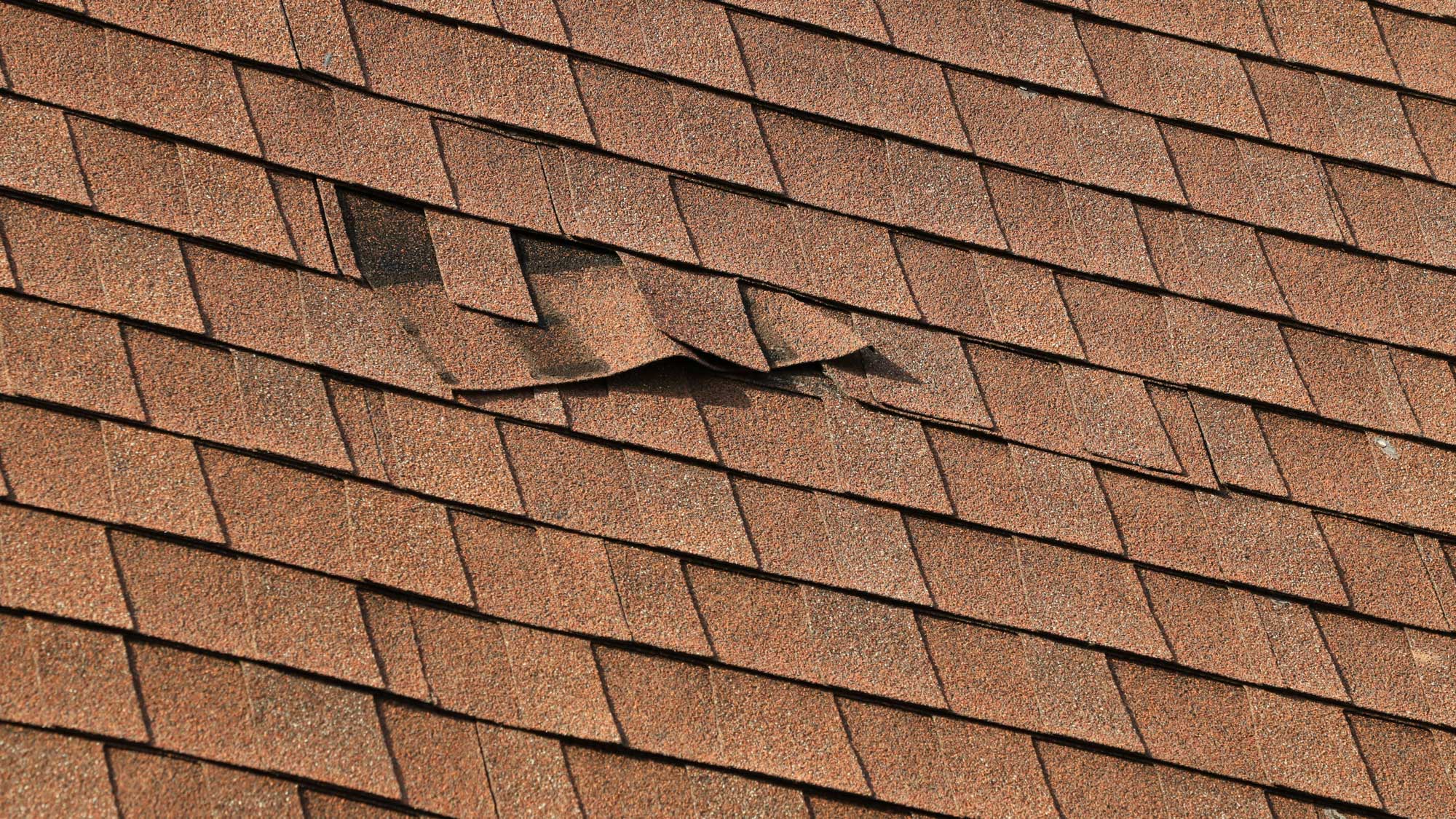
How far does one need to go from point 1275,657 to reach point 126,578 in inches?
75.8

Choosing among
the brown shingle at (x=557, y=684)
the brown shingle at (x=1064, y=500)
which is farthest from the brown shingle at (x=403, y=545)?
the brown shingle at (x=1064, y=500)

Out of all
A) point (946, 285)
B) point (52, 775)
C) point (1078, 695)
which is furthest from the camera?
point (946, 285)

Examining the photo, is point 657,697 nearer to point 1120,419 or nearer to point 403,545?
point 403,545

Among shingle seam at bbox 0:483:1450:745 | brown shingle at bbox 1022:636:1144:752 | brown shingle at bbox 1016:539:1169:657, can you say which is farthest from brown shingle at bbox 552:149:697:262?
brown shingle at bbox 1022:636:1144:752

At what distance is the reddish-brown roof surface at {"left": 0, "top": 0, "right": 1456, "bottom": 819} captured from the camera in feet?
7.75

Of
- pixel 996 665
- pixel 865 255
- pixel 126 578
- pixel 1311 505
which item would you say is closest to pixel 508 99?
pixel 865 255

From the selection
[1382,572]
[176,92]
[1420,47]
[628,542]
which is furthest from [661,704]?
[1420,47]

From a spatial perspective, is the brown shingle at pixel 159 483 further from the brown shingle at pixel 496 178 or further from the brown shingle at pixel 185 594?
the brown shingle at pixel 496 178

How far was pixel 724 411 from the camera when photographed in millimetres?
2701

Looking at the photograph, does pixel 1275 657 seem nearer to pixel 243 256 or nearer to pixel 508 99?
pixel 508 99

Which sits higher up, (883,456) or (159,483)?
(883,456)

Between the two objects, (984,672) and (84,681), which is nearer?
(84,681)

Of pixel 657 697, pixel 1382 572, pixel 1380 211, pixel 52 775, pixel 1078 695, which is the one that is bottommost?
pixel 52 775

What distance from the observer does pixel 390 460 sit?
2.50 meters
